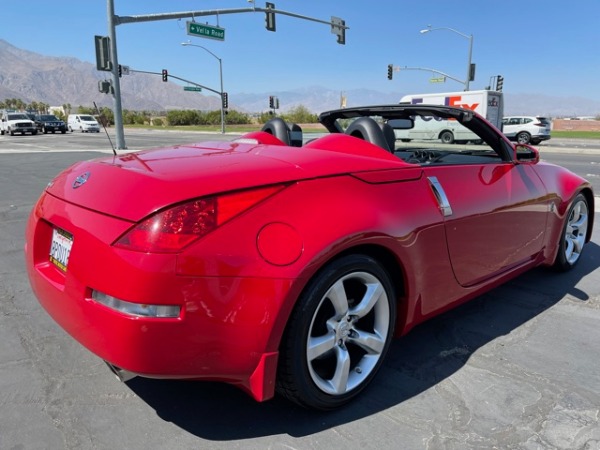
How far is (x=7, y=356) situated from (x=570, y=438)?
9.59 ft

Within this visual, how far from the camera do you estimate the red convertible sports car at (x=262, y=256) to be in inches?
68.0

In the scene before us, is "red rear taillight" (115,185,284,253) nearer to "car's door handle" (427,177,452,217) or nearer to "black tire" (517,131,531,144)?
"car's door handle" (427,177,452,217)

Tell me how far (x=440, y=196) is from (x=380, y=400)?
1105 millimetres

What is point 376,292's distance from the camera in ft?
7.32

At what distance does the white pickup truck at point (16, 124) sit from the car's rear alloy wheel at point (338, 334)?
39.7m

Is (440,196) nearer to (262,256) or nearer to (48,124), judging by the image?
(262,256)

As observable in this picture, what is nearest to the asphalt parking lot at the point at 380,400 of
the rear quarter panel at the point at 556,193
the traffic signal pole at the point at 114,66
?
the rear quarter panel at the point at 556,193

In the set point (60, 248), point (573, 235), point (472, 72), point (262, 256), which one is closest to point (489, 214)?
point (262, 256)

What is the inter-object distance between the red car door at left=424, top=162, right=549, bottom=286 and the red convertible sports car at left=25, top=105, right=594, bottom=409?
13 millimetres

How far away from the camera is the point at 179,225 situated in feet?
5.69

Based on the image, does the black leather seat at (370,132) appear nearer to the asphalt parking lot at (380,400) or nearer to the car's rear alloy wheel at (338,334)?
the car's rear alloy wheel at (338,334)

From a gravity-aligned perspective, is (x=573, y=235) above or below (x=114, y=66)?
below

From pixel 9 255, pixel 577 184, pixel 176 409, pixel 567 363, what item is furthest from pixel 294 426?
pixel 9 255

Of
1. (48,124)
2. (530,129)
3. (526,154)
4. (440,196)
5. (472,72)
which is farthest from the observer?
(48,124)
